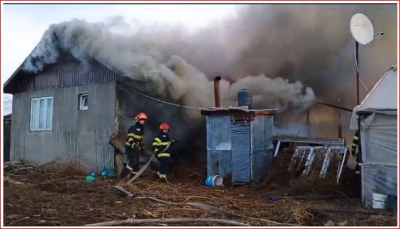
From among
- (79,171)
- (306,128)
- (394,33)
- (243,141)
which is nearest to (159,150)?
(243,141)

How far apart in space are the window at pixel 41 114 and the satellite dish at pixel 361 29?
9.22 metres

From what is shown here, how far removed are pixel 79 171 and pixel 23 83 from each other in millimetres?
4562

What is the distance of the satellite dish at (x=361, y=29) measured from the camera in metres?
9.53

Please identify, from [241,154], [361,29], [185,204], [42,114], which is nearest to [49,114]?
[42,114]

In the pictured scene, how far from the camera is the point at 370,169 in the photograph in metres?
7.42

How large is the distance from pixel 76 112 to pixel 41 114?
188 centimetres

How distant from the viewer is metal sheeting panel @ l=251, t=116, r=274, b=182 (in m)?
10.2

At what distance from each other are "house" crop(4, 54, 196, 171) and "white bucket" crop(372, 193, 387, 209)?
6.29 meters

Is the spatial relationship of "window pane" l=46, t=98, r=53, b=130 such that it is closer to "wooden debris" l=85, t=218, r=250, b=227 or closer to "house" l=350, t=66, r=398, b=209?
"wooden debris" l=85, t=218, r=250, b=227

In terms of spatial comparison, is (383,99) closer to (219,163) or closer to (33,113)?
(219,163)

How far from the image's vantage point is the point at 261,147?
1048 centimetres

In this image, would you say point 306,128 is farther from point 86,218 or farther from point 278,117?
point 86,218

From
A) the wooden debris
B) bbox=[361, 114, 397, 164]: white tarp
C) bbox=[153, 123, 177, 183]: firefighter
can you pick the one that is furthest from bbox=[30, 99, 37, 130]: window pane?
bbox=[361, 114, 397, 164]: white tarp

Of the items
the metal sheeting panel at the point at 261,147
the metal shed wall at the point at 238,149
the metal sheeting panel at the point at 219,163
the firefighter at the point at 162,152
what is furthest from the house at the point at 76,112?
the metal sheeting panel at the point at 261,147
